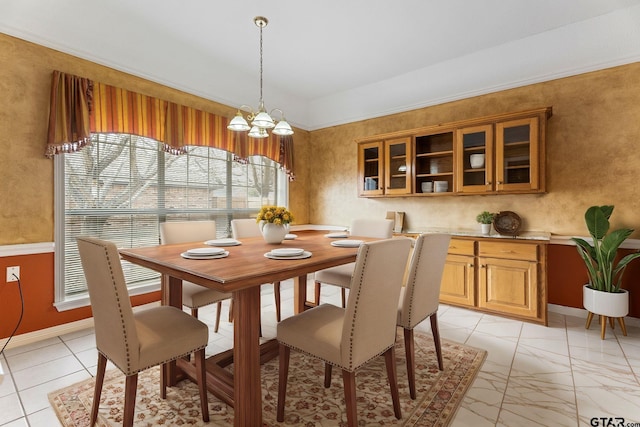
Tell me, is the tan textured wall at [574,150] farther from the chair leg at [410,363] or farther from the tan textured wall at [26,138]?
the tan textured wall at [26,138]

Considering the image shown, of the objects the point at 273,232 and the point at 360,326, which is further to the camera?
the point at 273,232

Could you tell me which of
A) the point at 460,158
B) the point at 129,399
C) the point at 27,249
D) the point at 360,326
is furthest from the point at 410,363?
the point at 27,249

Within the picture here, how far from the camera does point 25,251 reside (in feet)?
8.09

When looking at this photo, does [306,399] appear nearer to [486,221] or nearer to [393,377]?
[393,377]

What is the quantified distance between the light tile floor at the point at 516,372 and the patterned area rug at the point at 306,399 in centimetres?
9

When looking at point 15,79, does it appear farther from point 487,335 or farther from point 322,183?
point 487,335

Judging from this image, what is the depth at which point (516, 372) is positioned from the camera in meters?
2.08

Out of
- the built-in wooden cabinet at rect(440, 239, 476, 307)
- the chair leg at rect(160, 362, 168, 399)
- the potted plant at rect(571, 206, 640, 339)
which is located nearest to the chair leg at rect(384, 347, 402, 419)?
the chair leg at rect(160, 362, 168, 399)

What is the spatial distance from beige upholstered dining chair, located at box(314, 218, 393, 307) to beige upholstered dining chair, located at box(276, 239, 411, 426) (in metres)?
1.08

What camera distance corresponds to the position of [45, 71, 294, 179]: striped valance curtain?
100 inches

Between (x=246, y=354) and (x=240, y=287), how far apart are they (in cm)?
36

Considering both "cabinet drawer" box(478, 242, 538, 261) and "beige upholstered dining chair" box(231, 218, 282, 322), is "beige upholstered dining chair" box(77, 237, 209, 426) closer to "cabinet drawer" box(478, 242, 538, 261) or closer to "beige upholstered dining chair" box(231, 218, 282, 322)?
"beige upholstered dining chair" box(231, 218, 282, 322)

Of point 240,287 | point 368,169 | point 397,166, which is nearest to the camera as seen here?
point 240,287

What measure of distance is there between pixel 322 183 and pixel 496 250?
276 cm
